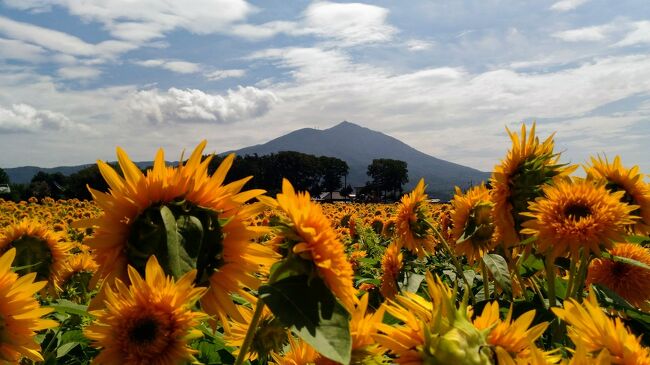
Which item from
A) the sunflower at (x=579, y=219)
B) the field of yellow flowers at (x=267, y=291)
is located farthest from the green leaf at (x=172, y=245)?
the sunflower at (x=579, y=219)

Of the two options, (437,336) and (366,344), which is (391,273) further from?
(437,336)

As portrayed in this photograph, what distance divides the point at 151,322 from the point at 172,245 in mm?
170

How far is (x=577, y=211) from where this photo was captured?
5.83 ft

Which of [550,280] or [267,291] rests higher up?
[267,291]

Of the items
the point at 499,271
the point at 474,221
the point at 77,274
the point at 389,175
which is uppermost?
the point at 474,221

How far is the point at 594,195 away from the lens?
1760 millimetres

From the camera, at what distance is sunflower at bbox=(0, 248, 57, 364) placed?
113 cm

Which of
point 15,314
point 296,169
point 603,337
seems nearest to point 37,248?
point 15,314

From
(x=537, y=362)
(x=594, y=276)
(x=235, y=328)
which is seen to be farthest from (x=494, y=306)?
(x=594, y=276)

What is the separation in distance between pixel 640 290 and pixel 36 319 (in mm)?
2566

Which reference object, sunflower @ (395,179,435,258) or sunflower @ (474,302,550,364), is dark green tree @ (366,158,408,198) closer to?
sunflower @ (395,179,435,258)

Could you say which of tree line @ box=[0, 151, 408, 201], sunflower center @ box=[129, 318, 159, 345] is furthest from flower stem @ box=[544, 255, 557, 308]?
tree line @ box=[0, 151, 408, 201]

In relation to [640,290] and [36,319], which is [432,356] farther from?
[640,290]

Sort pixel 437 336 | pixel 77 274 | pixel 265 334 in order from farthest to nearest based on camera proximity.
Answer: pixel 77 274 → pixel 265 334 → pixel 437 336
